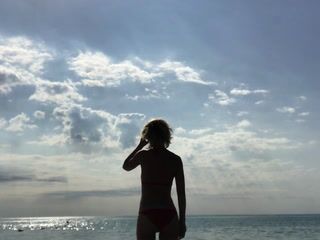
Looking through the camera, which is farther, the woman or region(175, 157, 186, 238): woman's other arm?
region(175, 157, 186, 238): woman's other arm

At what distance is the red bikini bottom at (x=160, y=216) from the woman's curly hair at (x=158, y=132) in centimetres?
55

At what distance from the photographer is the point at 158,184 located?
438 cm

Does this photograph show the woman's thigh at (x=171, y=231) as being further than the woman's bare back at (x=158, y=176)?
No

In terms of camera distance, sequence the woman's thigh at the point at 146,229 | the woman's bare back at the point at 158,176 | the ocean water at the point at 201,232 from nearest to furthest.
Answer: the woman's thigh at the point at 146,229 < the woman's bare back at the point at 158,176 < the ocean water at the point at 201,232

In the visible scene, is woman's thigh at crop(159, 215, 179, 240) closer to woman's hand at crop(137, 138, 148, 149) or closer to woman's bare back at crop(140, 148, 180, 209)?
woman's bare back at crop(140, 148, 180, 209)

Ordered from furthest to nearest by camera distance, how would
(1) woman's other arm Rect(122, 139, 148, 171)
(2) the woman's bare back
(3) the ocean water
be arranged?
(3) the ocean water, (1) woman's other arm Rect(122, 139, 148, 171), (2) the woman's bare back

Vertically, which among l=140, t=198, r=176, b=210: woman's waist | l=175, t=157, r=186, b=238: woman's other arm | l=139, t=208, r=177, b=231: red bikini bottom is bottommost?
l=139, t=208, r=177, b=231: red bikini bottom

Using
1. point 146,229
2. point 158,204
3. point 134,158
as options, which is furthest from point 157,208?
point 134,158

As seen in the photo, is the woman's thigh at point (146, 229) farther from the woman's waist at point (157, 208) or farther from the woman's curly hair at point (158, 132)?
the woman's curly hair at point (158, 132)

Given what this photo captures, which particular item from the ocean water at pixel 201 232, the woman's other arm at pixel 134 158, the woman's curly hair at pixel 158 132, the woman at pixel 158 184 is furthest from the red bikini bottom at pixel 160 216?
the ocean water at pixel 201 232

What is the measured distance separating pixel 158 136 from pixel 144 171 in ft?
1.04

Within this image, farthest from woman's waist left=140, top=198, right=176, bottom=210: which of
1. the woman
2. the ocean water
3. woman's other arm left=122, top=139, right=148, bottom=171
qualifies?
the ocean water

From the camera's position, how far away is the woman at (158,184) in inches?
168

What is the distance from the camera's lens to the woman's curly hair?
4.38 metres
